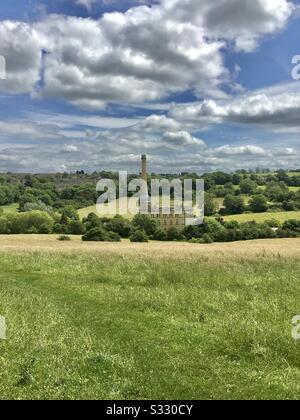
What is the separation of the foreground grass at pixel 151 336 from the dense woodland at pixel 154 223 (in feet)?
193

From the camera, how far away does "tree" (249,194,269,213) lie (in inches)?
5084

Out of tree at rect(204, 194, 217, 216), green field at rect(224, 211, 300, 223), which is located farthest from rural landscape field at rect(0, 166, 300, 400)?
tree at rect(204, 194, 217, 216)

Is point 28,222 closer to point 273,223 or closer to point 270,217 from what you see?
→ point 273,223

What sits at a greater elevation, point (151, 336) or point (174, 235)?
point (151, 336)

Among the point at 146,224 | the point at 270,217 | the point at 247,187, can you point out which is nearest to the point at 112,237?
the point at 146,224

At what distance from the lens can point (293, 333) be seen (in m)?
12.7

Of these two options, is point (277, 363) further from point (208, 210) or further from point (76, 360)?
point (208, 210)

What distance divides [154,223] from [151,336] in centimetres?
8676

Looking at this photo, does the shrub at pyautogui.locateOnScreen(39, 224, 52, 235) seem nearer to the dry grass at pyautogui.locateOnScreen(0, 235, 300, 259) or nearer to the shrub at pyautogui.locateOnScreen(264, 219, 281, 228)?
the dry grass at pyautogui.locateOnScreen(0, 235, 300, 259)

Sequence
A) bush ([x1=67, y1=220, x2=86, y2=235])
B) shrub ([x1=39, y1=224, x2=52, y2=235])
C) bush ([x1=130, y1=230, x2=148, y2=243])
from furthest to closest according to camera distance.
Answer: shrub ([x1=39, y1=224, x2=52, y2=235])
bush ([x1=67, y1=220, x2=86, y2=235])
bush ([x1=130, y1=230, x2=148, y2=243])

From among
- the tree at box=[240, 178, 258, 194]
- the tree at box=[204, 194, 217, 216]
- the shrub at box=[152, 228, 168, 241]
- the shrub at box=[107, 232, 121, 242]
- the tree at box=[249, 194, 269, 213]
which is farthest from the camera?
the tree at box=[240, 178, 258, 194]

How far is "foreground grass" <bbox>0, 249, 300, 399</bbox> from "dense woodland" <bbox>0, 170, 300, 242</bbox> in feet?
193

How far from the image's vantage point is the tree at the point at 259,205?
129m

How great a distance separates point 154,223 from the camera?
99750 millimetres
